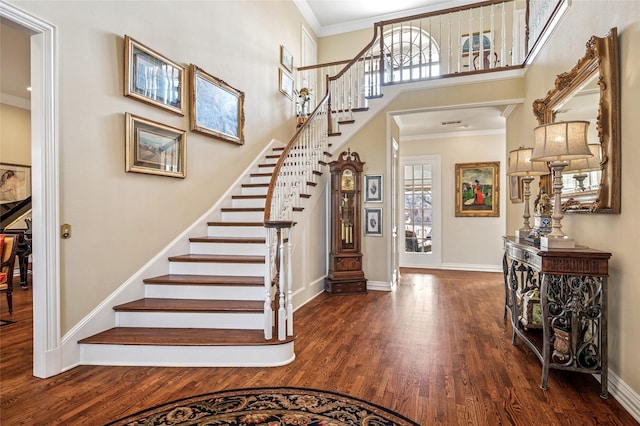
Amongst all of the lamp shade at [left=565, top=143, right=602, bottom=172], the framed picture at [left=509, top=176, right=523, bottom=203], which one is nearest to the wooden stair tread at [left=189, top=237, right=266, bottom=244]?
the lamp shade at [left=565, top=143, right=602, bottom=172]

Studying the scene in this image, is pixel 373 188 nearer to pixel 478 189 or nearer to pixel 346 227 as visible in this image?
pixel 346 227

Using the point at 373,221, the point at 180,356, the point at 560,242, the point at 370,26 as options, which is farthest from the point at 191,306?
the point at 370,26

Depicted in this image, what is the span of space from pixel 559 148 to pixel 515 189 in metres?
2.61

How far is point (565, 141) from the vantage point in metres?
2.18

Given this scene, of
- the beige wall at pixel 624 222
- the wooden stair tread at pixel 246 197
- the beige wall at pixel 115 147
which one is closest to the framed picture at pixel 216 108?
the beige wall at pixel 115 147

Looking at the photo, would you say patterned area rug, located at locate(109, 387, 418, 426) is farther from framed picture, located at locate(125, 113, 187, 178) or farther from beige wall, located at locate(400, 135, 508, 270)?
beige wall, located at locate(400, 135, 508, 270)

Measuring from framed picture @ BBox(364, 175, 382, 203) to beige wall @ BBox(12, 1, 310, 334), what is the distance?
2.08 m

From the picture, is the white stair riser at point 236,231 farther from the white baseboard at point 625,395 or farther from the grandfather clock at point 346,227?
the white baseboard at point 625,395

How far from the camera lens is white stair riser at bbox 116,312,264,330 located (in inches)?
114

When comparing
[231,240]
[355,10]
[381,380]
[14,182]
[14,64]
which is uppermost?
[355,10]

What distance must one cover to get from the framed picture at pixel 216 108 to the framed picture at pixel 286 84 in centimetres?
147

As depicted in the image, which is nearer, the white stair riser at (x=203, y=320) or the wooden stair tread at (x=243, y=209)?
the white stair riser at (x=203, y=320)

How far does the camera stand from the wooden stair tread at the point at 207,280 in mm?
3143

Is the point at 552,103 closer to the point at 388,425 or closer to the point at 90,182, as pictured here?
the point at 388,425
